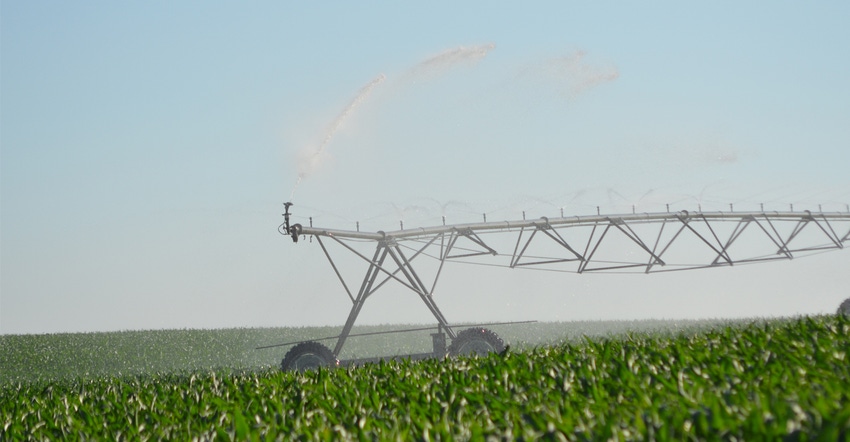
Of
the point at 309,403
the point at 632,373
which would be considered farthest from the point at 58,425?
the point at 632,373

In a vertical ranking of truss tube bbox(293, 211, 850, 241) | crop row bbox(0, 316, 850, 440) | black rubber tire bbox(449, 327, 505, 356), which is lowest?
crop row bbox(0, 316, 850, 440)

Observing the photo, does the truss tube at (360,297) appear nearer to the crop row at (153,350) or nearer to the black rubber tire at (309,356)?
the black rubber tire at (309,356)

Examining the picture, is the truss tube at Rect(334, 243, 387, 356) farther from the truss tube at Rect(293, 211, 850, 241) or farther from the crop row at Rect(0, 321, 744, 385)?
the crop row at Rect(0, 321, 744, 385)

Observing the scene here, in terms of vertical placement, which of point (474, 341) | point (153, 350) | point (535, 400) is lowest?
point (535, 400)

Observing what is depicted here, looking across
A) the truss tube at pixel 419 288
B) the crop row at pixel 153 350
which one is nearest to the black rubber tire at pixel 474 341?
the truss tube at pixel 419 288

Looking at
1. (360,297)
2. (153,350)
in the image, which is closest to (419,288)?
(360,297)

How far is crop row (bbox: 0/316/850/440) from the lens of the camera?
19.0ft

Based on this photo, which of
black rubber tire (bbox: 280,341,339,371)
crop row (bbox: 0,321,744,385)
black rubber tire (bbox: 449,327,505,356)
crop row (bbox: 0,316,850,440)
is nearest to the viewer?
crop row (bbox: 0,316,850,440)

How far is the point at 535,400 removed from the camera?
7.92 m

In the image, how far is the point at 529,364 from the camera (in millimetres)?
10383

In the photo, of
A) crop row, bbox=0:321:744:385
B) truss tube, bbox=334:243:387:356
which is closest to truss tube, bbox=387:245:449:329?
truss tube, bbox=334:243:387:356

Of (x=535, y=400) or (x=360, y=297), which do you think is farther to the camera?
(x=360, y=297)

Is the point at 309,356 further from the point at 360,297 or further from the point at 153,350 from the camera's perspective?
the point at 153,350

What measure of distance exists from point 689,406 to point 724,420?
1.07m
